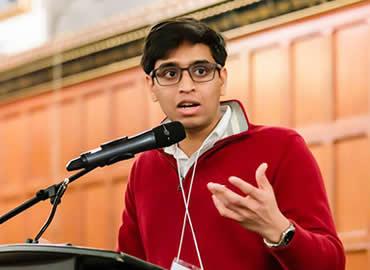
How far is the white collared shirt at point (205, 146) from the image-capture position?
2.63m

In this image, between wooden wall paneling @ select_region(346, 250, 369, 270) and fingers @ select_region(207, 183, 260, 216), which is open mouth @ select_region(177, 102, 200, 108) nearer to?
fingers @ select_region(207, 183, 260, 216)

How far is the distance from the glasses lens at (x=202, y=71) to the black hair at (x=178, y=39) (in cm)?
4

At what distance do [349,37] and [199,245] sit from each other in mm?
3300

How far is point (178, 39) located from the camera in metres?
2.57

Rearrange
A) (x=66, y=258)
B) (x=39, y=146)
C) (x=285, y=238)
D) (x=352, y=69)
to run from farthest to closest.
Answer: (x=39, y=146)
(x=352, y=69)
(x=285, y=238)
(x=66, y=258)

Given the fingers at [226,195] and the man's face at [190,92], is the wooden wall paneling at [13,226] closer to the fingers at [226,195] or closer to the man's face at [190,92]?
the man's face at [190,92]

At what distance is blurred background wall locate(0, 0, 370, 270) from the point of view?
5480mm

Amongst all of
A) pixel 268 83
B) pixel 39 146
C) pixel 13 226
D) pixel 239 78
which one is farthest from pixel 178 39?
pixel 13 226

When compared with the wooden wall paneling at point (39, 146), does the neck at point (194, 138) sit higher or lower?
lower

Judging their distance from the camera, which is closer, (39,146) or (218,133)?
(218,133)

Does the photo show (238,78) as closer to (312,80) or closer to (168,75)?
(312,80)

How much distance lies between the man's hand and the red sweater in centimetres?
13

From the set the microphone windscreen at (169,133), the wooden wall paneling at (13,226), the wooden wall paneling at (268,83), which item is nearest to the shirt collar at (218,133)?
the microphone windscreen at (169,133)

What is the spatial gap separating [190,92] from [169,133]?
0.73 feet
